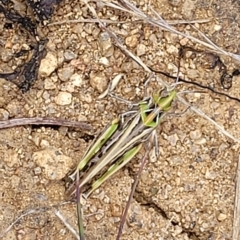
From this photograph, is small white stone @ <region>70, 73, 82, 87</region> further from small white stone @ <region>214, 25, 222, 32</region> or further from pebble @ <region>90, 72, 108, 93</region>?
small white stone @ <region>214, 25, 222, 32</region>

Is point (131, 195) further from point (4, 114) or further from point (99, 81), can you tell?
point (4, 114)

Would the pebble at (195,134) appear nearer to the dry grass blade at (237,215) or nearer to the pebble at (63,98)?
the dry grass blade at (237,215)

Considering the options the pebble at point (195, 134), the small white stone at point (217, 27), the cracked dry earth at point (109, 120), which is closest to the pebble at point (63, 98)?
the cracked dry earth at point (109, 120)

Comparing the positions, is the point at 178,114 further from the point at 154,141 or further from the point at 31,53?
the point at 31,53

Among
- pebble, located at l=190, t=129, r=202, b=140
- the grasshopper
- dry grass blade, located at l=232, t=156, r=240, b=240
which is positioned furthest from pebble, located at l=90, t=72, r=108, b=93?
dry grass blade, located at l=232, t=156, r=240, b=240

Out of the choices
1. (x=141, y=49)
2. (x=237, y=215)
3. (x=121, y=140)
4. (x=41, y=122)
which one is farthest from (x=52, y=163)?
(x=237, y=215)

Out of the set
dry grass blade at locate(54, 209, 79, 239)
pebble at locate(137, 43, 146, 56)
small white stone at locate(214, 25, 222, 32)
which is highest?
pebble at locate(137, 43, 146, 56)

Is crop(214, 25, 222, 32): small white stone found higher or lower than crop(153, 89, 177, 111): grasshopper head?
higher
